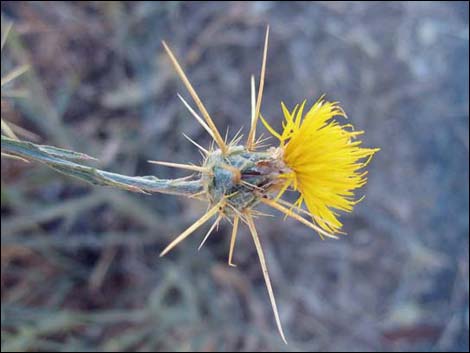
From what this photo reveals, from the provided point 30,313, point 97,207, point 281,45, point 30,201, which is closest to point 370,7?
point 281,45

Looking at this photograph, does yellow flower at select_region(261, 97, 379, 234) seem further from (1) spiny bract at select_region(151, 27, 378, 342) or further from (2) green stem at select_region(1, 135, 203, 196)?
(2) green stem at select_region(1, 135, 203, 196)

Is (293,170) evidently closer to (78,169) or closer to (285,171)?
(285,171)

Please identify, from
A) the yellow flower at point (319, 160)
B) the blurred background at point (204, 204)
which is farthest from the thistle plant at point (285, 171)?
the blurred background at point (204, 204)

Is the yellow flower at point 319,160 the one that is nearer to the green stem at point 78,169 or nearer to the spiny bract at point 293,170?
the spiny bract at point 293,170

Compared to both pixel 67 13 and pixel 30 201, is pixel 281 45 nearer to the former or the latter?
pixel 67 13

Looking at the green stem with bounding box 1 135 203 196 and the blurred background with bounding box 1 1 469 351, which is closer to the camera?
the green stem with bounding box 1 135 203 196

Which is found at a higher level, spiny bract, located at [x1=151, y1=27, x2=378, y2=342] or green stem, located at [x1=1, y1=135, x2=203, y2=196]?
spiny bract, located at [x1=151, y1=27, x2=378, y2=342]

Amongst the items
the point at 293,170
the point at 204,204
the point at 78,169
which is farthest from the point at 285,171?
the point at 204,204

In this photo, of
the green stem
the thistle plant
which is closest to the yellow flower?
the thistle plant
